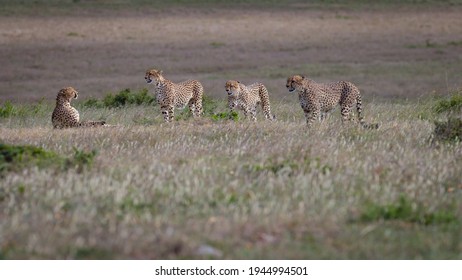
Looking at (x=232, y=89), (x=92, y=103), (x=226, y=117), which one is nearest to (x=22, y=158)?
(x=226, y=117)

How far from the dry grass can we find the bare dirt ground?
10.7 m

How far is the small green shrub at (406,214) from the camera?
6.20 metres

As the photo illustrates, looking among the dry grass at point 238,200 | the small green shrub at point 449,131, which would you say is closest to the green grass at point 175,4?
the small green shrub at point 449,131

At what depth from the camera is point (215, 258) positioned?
5.38 meters

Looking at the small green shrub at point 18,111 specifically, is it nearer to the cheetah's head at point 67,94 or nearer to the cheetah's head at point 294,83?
the cheetah's head at point 67,94

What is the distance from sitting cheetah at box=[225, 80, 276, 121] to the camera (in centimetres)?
1395

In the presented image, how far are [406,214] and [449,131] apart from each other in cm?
346

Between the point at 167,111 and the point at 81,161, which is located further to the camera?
the point at 167,111

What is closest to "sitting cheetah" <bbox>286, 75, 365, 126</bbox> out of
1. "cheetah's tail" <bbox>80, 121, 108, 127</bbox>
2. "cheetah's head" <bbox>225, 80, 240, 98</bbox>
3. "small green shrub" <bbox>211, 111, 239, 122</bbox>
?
"small green shrub" <bbox>211, 111, 239, 122</bbox>

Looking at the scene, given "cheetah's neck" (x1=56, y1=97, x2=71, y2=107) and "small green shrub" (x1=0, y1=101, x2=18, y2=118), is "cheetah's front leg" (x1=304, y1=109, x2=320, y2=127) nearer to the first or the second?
"cheetah's neck" (x1=56, y1=97, x2=71, y2=107)

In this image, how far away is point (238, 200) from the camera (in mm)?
6559

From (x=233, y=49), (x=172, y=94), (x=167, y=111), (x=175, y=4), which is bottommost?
(x=233, y=49)

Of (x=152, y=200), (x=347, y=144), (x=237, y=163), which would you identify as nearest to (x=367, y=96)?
(x=347, y=144)

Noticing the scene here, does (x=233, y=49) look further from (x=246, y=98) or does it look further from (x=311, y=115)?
(x=311, y=115)
